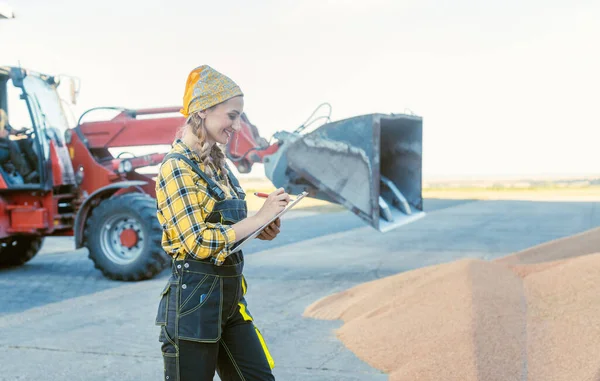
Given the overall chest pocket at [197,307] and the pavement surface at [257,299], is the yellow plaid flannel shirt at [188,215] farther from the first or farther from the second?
Result: the pavement surface at [257,299]

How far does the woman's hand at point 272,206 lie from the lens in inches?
101

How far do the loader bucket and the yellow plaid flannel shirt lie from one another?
5.62 meters

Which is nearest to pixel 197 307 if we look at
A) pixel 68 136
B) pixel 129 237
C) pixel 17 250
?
pixel 129 237

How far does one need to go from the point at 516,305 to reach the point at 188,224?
370cm

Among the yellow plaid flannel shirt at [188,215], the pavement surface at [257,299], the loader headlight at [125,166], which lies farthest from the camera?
the loader headlight at [125,166]

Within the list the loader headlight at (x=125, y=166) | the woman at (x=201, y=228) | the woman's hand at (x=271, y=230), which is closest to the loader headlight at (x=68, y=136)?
the loader headlight at (x=125, y=166)

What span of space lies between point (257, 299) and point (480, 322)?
3.29 metres

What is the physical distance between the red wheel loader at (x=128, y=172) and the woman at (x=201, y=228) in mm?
5505

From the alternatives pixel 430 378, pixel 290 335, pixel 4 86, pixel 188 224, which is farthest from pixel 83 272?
pixel 188 224

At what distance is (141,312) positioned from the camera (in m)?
7.08

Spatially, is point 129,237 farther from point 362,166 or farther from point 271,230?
point 271,230

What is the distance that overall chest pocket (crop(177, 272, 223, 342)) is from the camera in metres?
2.59

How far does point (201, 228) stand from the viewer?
253 centimetres

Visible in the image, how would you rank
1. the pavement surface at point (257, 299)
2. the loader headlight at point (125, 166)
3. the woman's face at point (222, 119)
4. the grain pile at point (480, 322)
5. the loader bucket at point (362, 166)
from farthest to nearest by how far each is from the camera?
the loader headlight at point (125, 166) < the loader bucket at point (362, 166) < the pavement surface at point (257, 299) < the grain pile at point (480, 322) < the woman's face at point (222, 119)
